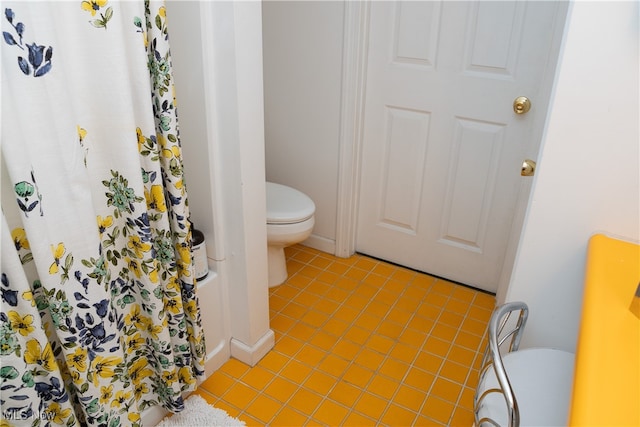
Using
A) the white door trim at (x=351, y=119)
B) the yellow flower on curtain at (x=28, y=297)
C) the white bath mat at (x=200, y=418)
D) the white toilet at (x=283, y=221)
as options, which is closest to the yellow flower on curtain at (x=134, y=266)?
the yellow flower on curtain at (x=28, y=297)

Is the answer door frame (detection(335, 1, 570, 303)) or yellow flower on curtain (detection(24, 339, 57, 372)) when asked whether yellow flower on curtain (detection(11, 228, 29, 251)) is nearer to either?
yellow flower on curtain (detection(24, 339, 57, 372))

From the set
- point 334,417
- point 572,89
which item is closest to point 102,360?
point 334,417

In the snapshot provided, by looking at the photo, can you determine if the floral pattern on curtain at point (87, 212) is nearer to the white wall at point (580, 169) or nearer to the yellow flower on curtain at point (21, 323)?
the yellow flower on curtain at point (21, 323)

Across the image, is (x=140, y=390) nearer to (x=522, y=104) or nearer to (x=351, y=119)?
(x=351, y=119)

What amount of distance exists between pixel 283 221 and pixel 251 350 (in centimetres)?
58

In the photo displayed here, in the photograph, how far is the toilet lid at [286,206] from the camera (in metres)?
2.27

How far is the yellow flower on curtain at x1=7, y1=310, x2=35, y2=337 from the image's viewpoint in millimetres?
1125

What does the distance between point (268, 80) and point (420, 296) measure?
1.32 meters

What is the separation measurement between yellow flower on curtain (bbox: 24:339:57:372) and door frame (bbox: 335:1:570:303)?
5.27 ft

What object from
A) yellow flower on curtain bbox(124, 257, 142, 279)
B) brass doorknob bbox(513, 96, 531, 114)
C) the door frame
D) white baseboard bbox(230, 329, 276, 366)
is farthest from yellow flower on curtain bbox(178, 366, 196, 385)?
brass doorknob bbox(513, 96, 531, 114)

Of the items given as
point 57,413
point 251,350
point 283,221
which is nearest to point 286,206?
point 283,221

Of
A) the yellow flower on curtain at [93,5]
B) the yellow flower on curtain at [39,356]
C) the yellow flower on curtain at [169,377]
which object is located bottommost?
the yellow flower on curtain at [169,377]

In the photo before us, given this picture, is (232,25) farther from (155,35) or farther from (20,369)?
(20,369)

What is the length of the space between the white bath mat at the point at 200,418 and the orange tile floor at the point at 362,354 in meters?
0.04
